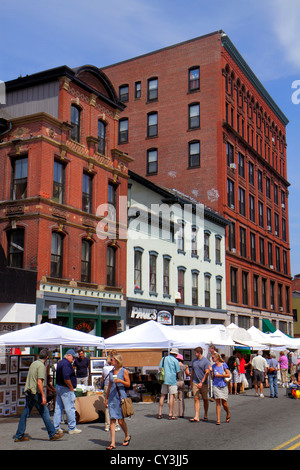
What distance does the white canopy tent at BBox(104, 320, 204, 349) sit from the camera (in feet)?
60.2

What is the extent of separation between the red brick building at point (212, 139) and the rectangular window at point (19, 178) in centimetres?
2267

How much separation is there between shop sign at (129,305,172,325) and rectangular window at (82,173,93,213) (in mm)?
6759

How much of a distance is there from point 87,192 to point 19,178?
13.0 feet

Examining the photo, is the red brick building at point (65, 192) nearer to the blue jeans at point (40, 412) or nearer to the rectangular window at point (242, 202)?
the blue jeans at point (40, 412)

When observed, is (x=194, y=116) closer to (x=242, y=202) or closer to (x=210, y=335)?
(x=242, y=202)

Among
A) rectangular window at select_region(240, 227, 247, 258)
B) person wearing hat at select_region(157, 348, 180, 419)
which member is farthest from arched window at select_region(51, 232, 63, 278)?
rectangular window at select_region(240, 227, 247, 258)

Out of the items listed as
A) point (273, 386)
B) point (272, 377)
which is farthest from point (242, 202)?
point (272, 377)

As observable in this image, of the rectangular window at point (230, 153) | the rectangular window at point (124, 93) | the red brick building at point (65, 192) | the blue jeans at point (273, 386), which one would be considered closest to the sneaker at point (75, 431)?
the red brick building at point (65, 192)

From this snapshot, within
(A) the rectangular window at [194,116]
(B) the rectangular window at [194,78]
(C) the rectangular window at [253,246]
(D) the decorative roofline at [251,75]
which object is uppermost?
(D) the decorative roofline at [251,75]

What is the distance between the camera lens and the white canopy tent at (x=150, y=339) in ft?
60.2

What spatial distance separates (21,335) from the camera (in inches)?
608

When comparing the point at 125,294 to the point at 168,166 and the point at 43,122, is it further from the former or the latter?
the point at 168,166

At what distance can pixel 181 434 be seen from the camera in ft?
40.0
